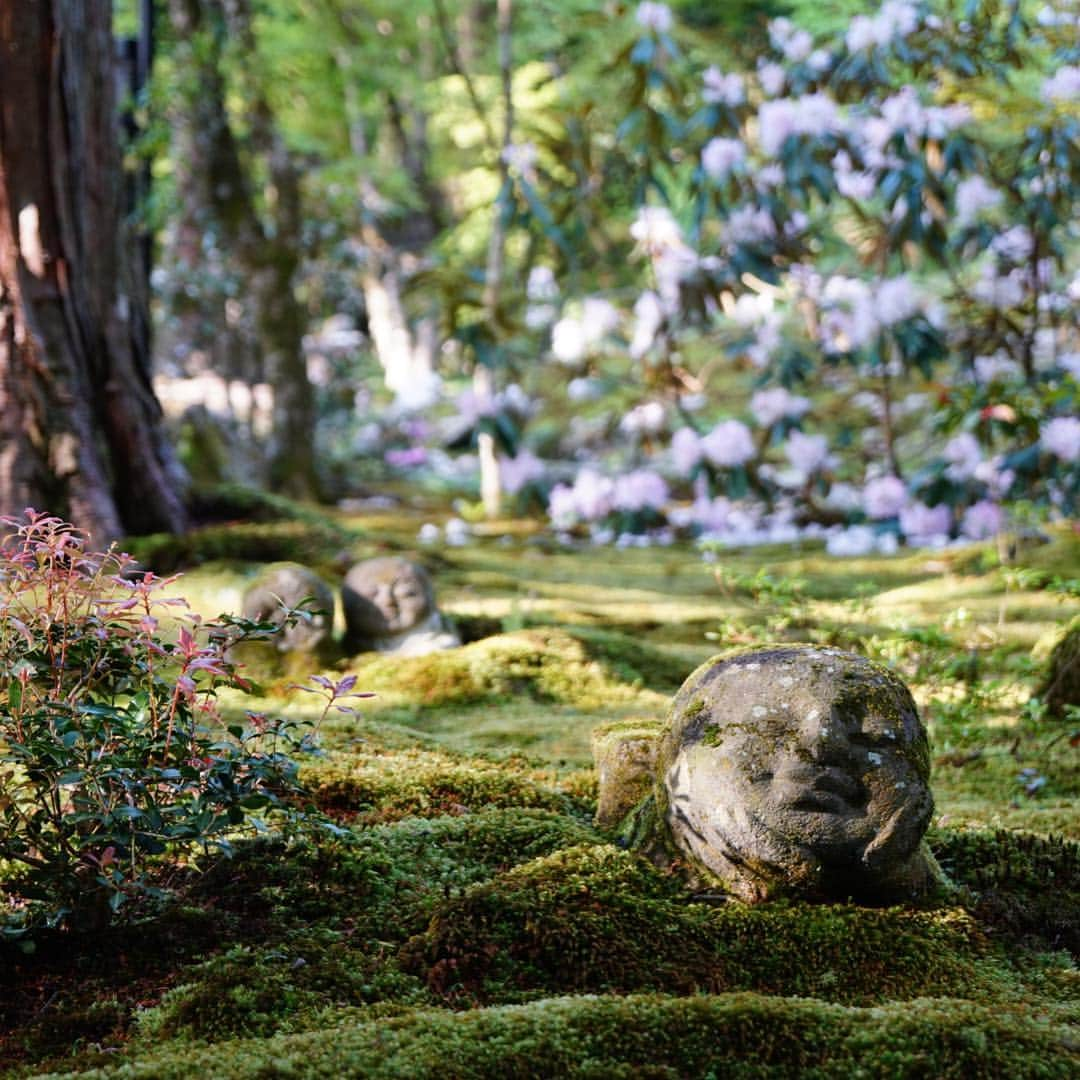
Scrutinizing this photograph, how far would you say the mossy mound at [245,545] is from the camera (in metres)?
5.91

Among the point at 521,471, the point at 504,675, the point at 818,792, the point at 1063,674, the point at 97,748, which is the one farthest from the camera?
the point at 521,471

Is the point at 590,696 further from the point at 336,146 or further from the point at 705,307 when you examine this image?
the point at 336,146

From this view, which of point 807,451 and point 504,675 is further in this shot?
point 807,451

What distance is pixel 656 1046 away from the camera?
2.03 meters

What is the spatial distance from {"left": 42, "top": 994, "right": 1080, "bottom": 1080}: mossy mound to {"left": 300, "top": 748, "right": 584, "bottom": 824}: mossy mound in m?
1.03

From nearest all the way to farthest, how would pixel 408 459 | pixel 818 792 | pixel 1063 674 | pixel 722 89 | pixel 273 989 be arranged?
pixel 273 989, pixel 818 792, pixel 1063 674, pixel 722 89, pixel 408 459

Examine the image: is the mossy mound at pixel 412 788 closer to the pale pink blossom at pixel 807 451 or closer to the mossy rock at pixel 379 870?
the mossy rock at pixel 379 870

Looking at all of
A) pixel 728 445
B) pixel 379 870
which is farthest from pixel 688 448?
pixel 379 870

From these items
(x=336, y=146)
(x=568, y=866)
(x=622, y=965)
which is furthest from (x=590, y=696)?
(x=336, y=146)

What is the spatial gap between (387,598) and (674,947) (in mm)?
2805

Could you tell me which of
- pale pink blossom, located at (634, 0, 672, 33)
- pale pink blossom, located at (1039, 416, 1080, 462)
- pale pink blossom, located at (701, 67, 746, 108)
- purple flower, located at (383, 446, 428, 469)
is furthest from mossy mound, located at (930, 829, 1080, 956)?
purple flower, located at (383, 446, 428, 469)

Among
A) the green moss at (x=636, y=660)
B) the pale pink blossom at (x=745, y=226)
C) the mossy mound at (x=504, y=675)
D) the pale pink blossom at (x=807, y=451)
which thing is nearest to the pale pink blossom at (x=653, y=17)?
the pale pink blossom at (x=745, y=226)

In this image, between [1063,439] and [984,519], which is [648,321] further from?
[1063,439]

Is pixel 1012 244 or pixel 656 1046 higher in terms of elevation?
pixel 1012 244
